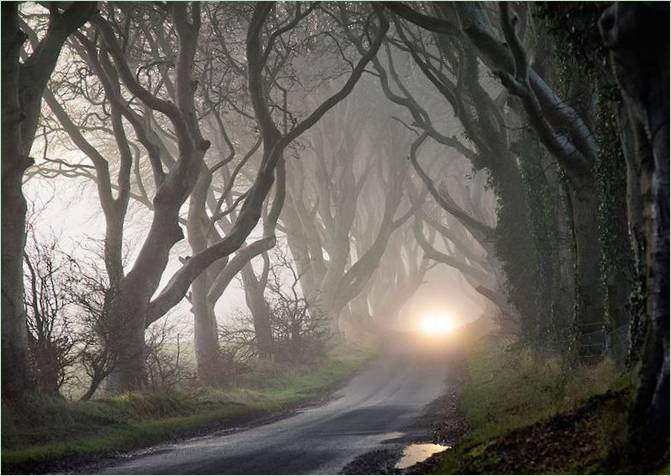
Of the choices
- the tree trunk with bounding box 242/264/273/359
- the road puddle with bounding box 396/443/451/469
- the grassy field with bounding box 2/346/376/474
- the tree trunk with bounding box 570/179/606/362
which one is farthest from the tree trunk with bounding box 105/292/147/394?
the tree trunk with bounding box 242/264/273/359

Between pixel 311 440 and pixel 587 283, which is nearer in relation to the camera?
pixel 311 440

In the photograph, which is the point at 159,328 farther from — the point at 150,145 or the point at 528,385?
the point at 528,385

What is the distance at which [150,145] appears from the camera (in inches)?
810

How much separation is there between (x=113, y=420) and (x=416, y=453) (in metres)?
6.02

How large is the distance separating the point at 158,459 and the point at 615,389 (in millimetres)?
6301

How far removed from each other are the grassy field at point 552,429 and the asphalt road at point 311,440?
1552mm

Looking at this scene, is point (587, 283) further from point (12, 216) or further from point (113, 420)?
point (12, 216)

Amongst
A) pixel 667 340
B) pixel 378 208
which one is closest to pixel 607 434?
pixel 667 340

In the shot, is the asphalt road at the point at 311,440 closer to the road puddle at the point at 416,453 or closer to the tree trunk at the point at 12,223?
the road puddle at the point at 416,453

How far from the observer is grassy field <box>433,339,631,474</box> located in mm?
8508

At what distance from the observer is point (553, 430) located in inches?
386

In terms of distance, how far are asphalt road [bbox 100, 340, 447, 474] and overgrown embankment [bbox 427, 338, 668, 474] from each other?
1.55m

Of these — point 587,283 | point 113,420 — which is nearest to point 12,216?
point 113,420

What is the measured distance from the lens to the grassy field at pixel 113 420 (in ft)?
42.6
